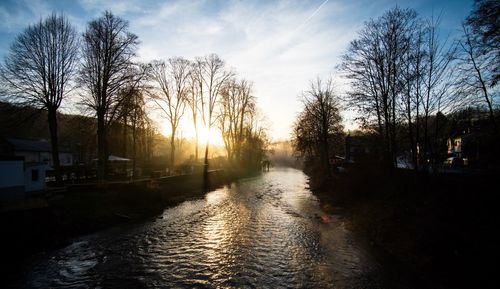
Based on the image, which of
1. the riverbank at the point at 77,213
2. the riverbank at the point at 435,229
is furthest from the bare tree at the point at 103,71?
the riverbank at the point at 435,229

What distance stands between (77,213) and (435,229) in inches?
672

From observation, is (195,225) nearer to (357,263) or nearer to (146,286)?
(146,286)

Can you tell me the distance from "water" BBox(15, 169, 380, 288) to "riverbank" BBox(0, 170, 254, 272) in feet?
3.73

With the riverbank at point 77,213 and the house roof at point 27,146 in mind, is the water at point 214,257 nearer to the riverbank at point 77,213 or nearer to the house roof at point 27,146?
the riverbank at point 77,213

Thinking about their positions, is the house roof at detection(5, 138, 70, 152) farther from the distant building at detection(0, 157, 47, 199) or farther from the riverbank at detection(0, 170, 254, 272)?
the riverbank at detection(0, 170, 254, 272)

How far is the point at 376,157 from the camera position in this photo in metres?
19.9

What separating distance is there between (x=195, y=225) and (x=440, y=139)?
47.4 ft

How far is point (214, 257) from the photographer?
34.8 ft

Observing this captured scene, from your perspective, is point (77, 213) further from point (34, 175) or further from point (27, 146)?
point (27, 146)

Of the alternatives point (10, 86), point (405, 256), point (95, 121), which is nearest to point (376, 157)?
point (405, 256)

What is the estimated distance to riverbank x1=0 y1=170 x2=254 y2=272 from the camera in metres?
11.3

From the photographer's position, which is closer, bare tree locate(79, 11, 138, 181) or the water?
the water

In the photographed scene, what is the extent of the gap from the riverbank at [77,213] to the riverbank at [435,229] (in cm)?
1366

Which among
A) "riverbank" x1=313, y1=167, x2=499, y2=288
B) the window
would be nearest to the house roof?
the window
